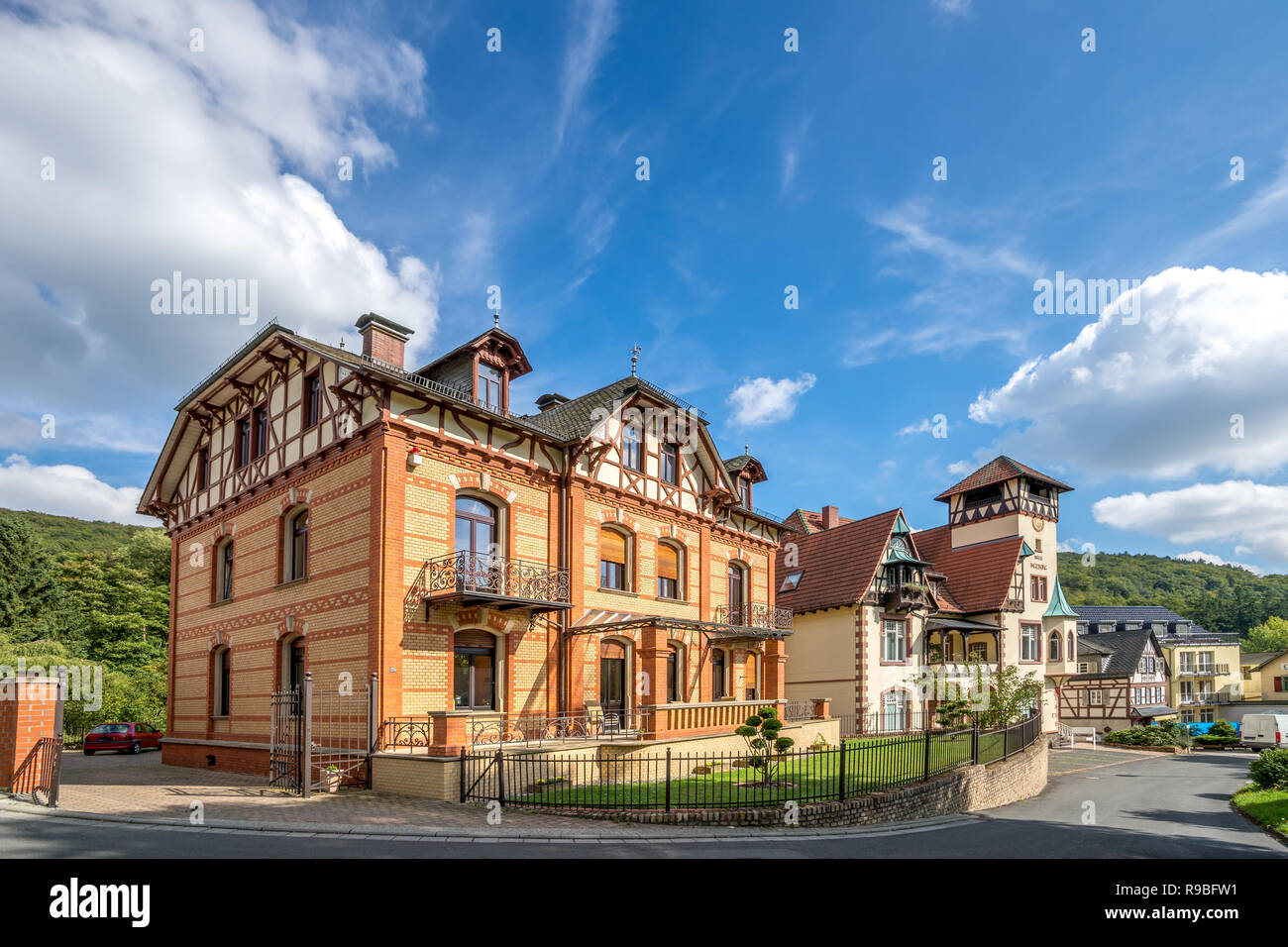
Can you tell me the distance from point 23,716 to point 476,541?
8.86 m

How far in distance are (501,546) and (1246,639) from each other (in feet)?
359

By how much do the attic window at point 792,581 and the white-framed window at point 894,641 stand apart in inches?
170

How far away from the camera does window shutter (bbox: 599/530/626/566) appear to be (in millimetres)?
22969

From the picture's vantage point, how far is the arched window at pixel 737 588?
28.1 metres

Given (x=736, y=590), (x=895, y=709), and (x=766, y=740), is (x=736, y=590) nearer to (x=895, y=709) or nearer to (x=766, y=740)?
(x=895, y=709)

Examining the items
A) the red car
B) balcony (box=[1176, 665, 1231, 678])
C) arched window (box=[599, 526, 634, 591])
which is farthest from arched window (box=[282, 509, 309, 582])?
balcony (box=[1176, 665, 1231, 678])

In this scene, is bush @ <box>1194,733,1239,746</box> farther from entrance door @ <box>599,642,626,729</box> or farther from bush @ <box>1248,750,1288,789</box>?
entrance door @ <box>599,642,626,729</box>

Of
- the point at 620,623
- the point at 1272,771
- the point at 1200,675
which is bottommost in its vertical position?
the point at 1200,675

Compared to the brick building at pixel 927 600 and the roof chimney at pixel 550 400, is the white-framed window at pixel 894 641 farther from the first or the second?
the roof chimney at pixel 550 400

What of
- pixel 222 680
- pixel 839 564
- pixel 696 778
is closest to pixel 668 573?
pixel 696 778

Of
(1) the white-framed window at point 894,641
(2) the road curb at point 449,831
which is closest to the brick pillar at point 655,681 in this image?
(2) the road curb at point 449,831

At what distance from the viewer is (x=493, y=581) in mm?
19000
